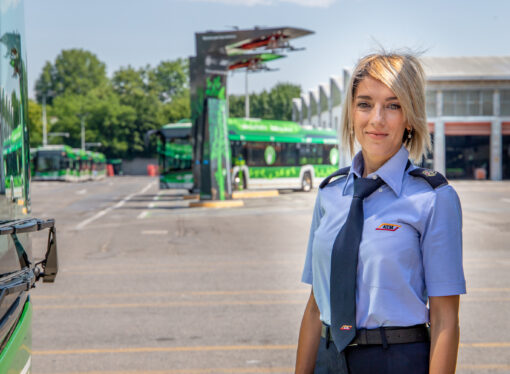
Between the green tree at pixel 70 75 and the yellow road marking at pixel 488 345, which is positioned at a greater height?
the green tree at pixel 70 75

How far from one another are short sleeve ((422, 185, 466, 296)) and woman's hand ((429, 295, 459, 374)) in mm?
45

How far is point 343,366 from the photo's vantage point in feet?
7.17

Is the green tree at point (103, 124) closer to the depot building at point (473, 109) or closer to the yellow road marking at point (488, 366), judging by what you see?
the depot building at point (473, 109)

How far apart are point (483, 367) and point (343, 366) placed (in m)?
3.49

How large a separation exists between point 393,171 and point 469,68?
63223 mm

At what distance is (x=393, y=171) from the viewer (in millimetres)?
2232

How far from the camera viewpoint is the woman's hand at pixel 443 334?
2098 mm

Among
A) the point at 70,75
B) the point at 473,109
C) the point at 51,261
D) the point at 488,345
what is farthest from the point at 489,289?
the point at 70,75

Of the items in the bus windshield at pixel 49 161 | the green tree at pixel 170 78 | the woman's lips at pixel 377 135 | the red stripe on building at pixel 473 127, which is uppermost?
the green tree at pixel 170 78

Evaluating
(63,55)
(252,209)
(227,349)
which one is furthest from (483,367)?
(63,55)

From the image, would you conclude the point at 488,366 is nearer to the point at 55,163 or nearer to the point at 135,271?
the point at 135,271

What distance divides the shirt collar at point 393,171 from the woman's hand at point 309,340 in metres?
0.43

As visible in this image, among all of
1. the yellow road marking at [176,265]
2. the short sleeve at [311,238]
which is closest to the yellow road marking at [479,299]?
the yellow road marking at [176,265]

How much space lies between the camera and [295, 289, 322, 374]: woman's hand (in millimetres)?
2387
